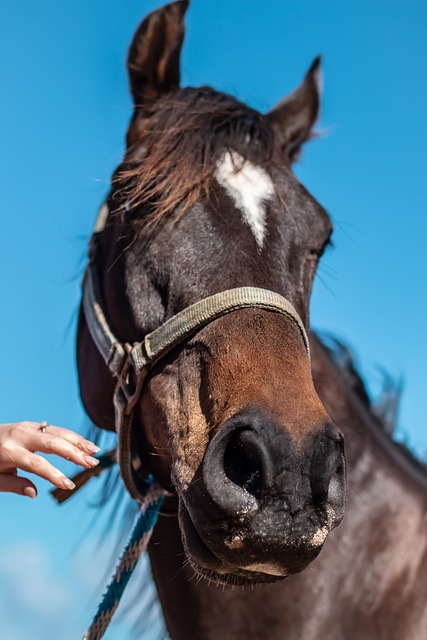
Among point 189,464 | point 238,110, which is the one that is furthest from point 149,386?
point 238,110

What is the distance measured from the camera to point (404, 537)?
2.95 metres

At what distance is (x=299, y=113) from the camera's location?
12.2ft

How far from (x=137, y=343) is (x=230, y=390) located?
0.63m

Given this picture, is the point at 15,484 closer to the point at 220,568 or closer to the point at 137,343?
the point at 220,568

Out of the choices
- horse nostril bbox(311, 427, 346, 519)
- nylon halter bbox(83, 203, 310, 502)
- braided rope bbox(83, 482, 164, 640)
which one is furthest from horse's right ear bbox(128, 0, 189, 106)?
horse nostril bbox(311, 427, 346, 519)

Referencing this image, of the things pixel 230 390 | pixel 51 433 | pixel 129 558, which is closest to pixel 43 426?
pixel 51 433

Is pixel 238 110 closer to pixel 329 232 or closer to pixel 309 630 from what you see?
pixel 329 232

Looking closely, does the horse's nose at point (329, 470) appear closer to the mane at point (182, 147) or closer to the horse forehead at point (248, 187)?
the horse forehead at point (248, 187)

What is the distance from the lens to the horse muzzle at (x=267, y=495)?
1.77 m

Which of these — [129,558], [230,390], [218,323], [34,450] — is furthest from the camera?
[129,558]

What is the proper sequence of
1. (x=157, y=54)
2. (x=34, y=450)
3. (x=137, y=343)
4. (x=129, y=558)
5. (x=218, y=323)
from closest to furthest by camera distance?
(x=34, y=450) < (x=218, y=323) < (x=137, y=343) < (x=129, y=558) < (x=157, y=54)

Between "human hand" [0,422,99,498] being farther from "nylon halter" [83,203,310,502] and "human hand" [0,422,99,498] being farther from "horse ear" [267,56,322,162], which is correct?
"horse ear" [267,56,322,162]

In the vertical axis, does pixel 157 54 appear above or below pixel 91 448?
above

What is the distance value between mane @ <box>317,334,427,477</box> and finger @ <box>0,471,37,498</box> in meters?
1.95
